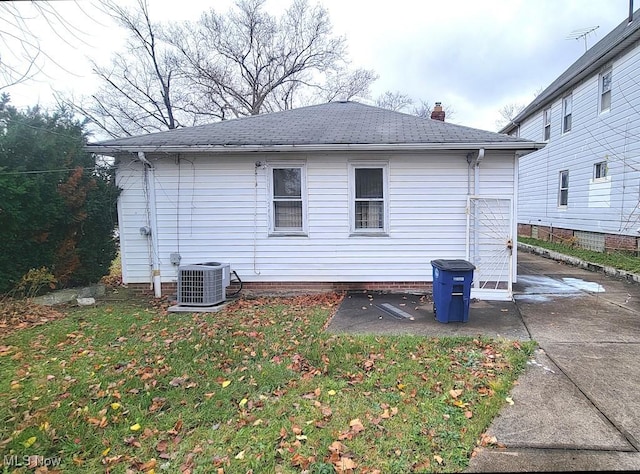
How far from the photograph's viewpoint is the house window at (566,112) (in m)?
13.3

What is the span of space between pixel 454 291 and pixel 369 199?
2774mm

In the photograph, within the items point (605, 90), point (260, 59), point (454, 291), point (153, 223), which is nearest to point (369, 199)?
point (454, 291)

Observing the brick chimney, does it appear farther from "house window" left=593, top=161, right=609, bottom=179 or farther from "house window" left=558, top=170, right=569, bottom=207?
"house window" left=558, top=170, right=569, bottom=207

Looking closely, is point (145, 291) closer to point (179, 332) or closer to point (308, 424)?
point (179, 332)

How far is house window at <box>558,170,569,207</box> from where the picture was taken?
13602mm

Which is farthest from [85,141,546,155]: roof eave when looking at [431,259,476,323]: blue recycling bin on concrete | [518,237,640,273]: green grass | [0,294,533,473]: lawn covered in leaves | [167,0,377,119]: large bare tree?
[167,0,377,119]: large bare tree

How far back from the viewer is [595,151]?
1159cm

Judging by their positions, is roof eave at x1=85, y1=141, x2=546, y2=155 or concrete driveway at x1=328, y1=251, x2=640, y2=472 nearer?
concrete driveway at x1=328, y1=251, x2=640, y2=472

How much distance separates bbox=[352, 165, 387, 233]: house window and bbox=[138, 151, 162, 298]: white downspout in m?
4.29

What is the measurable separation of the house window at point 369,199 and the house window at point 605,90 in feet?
30.8

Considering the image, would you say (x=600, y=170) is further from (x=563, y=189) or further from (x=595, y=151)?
(x=563, y=189)

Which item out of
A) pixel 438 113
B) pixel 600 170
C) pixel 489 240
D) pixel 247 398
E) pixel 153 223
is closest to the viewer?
pixel 247 398

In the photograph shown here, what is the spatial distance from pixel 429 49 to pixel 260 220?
14.9 m

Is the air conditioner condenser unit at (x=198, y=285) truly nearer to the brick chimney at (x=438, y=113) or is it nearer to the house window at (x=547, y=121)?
the brick chimney at (x=438, y=113)
